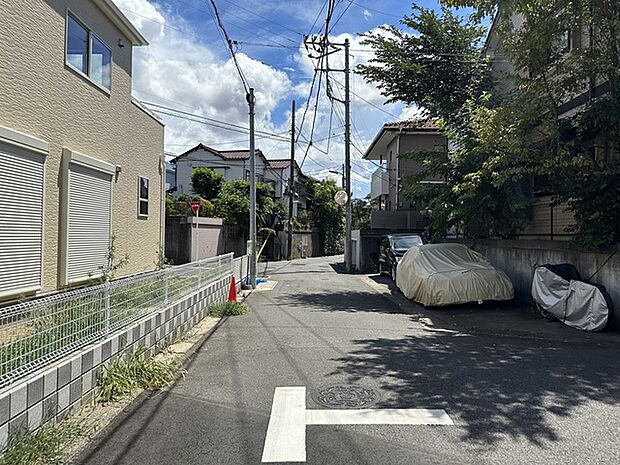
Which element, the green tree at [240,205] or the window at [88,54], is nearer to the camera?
the window at [88,54]

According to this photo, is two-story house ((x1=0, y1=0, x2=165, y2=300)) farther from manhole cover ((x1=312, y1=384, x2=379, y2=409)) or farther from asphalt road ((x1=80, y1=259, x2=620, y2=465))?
manhole cover ((x1=312, y1=384, x2=379, y2=409))

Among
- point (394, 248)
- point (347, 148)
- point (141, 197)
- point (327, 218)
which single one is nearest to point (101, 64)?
point (141, 197)

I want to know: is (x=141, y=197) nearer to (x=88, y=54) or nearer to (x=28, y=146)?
(x=88, y=54)

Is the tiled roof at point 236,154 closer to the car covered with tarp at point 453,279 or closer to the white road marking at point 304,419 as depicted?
the car covered with tarp at point 453,279

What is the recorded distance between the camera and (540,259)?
1088cm

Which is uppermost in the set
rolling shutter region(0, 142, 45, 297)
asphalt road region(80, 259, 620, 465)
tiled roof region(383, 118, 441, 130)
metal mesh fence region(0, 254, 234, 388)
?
tiled roof region(383, 118, 441, 130)

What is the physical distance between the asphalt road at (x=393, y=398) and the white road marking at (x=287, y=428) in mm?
73

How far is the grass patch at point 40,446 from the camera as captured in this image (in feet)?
9.95

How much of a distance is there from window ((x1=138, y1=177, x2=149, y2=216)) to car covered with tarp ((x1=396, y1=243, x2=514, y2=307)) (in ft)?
22.5

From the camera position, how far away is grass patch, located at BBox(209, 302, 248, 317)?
31.1ft

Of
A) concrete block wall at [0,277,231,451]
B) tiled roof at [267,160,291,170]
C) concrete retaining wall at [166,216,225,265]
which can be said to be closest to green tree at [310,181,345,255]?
tiled roof at [267,160,291,170]

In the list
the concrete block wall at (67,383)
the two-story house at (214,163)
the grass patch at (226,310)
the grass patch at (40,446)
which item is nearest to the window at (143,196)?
the grass patch at (226,310)

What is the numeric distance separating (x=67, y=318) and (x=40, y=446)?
1142 mm

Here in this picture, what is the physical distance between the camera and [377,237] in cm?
2252
